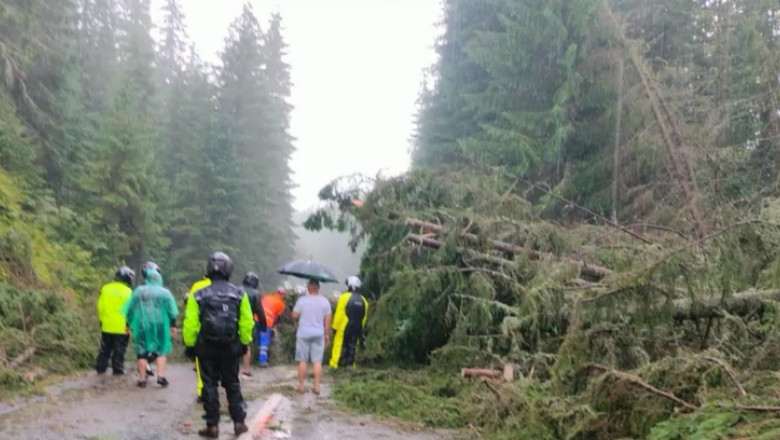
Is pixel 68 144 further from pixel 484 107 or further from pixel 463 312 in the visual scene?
pixel 463 312

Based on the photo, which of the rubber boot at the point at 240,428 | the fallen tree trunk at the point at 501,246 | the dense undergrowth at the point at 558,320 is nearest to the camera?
the dense undergrowth at the point at 558,320

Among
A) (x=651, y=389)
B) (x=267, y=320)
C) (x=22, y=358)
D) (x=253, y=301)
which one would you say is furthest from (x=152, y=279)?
(x=651, y=389)

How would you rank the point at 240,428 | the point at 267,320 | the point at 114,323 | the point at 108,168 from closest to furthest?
1. the point at 240,428
2. the point at 114,323
3. the point at 267,320
4. the point at 108,168

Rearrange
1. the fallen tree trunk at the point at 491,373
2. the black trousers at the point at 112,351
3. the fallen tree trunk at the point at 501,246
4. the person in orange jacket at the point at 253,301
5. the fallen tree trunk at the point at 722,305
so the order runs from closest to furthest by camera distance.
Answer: the fallen tree trunk at the point at 722,305, the fallen tree trunk at the point at 491,373, the fallen tree trunk at the point at 501,246, the black trousers at the point at 112,351, the person in orange jacket at the point at 253,301

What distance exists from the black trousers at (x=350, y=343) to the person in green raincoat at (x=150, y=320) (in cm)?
365

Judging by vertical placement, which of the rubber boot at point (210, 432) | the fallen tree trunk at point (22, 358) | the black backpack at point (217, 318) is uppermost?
the black backpack at point (217, 318)

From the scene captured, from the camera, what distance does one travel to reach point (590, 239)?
10648mm

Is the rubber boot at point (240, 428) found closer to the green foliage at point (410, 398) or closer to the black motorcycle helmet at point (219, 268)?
the black motorcycle helmet at point (219, 268)

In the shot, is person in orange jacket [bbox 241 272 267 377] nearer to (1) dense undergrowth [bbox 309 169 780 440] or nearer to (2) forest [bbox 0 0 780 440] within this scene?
(1) dense undergrowth [bbox 309 169 780 440]

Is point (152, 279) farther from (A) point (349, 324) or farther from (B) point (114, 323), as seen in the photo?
(A) point (349, 324)

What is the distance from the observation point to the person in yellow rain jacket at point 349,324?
12.0 meters

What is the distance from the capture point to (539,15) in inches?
731

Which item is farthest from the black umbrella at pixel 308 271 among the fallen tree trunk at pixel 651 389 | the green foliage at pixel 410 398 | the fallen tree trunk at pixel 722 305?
the fallen tree trunk at pixel 651 389

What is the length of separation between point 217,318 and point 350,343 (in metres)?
6.34
